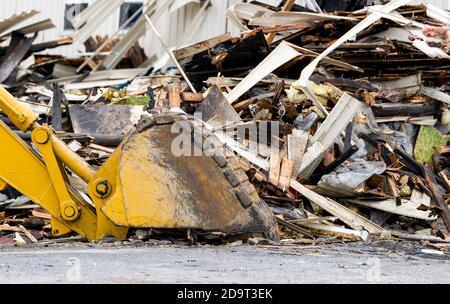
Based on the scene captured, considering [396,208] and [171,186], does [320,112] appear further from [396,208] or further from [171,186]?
[171,186]

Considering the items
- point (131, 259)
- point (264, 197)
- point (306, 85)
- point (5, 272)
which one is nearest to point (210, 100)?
point (306, 85)

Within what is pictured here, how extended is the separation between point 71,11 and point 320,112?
7.88m

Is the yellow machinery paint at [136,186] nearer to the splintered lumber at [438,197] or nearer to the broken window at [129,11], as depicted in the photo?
the splintered lumber at [438,197]

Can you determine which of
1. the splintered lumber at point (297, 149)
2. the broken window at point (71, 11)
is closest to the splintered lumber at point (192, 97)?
the splintered lumber at point (297, 149)

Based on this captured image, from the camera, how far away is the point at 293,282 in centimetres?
534

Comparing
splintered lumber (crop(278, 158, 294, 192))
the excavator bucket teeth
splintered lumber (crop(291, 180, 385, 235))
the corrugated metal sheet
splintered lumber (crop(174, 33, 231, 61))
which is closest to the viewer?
the excavator bucket teeth

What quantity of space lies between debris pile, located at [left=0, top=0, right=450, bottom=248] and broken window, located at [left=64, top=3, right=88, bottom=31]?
14.9 feet

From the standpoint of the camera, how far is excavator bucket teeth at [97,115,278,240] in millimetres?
7059

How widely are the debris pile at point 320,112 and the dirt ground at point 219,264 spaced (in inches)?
34.2

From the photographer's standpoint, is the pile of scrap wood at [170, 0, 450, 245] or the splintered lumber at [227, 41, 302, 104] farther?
the splintered lumber at [227, 41, 302, 104]

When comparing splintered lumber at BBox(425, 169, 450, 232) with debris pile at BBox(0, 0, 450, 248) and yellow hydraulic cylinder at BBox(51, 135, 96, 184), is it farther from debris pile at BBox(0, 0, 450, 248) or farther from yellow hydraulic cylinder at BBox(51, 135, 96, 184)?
yellow hydraulic cylinder at BBox(51, 135, 96, 184)

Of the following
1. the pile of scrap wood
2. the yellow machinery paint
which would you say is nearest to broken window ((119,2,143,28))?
the pile of scrap wood
